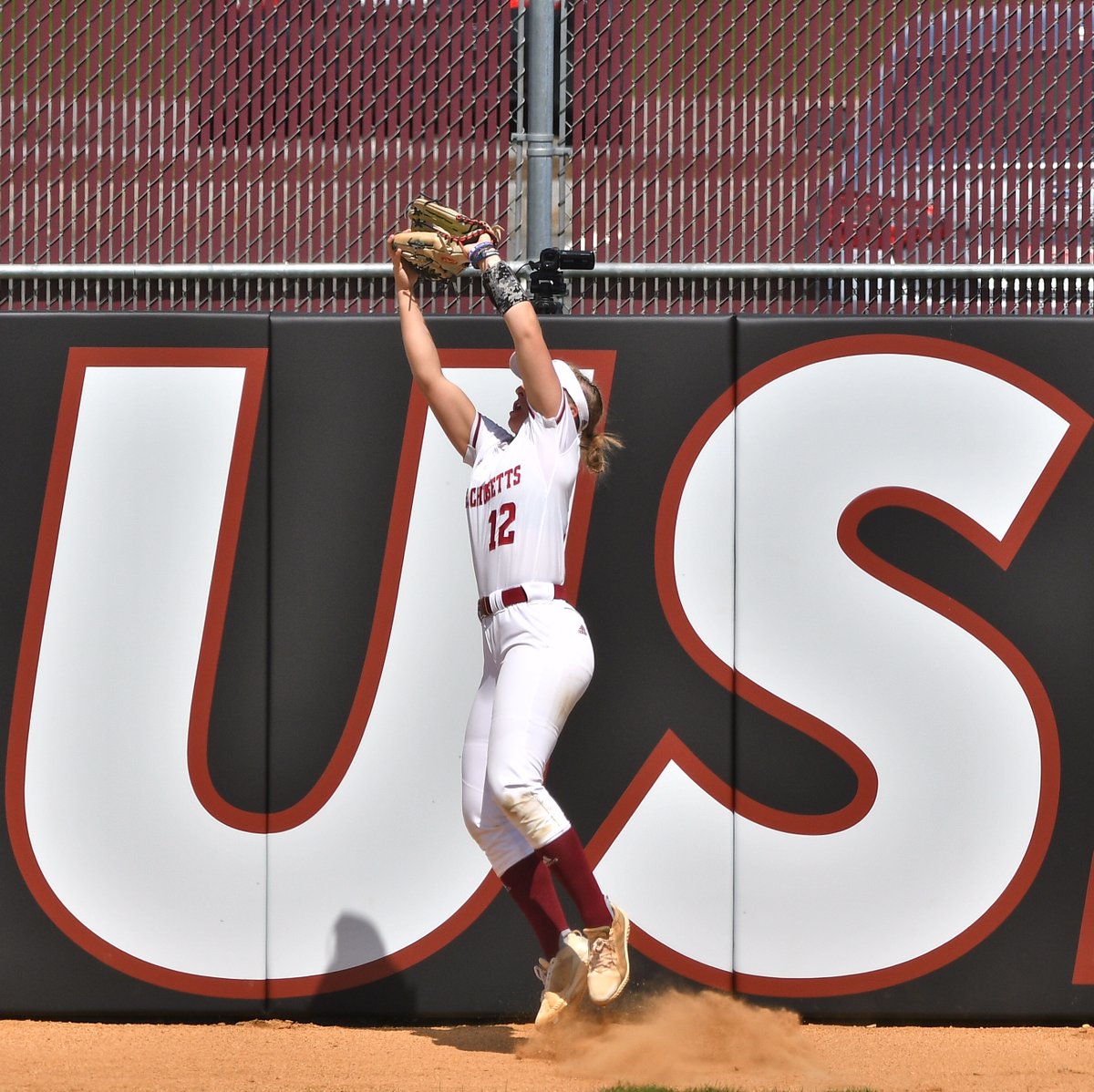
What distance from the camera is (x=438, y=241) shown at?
3922 mm

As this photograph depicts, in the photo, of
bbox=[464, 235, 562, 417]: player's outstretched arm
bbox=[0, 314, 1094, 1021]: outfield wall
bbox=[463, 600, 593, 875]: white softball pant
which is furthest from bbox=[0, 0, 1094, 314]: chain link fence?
bbox=[463, 600, 593, 875]: white softball pant

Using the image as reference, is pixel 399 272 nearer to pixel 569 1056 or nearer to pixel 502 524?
pixel 502 524

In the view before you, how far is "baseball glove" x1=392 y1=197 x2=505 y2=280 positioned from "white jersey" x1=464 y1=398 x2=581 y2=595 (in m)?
0.49

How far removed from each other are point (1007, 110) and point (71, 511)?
337 cm

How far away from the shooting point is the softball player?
372 cm

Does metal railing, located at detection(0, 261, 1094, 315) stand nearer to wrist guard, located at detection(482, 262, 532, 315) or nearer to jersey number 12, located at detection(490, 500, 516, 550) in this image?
wrist guard, located at detection(482, 262, 532, 315)

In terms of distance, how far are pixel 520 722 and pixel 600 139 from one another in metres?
2.08

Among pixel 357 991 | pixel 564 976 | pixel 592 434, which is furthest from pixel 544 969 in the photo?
pixel 592 434

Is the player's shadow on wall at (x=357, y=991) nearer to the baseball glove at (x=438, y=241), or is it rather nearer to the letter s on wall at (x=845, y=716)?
the letter s on wall at (x=845, y=716)

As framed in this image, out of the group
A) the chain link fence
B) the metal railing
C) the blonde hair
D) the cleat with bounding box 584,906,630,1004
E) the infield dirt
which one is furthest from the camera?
the chain link fence

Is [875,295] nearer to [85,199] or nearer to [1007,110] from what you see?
[1007,110]

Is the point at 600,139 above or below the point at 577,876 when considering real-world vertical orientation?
above

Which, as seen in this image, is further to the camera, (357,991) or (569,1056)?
(357,991)

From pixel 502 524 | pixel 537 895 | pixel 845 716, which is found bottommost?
pixel 537 895
